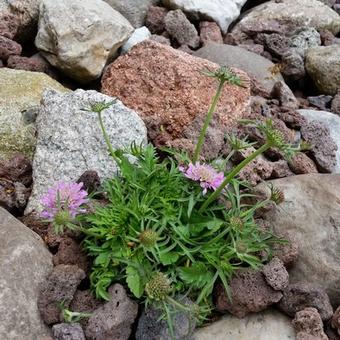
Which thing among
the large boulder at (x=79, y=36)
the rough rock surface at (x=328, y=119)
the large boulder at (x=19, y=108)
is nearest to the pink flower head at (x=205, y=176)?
the large boulder at (x=19, y=108)

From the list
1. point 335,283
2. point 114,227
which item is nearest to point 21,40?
point 114,227

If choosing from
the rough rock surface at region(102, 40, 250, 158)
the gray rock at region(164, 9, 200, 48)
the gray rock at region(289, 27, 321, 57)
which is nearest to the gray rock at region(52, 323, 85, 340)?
the rough rock surface at region(102, 40, 250, 158)

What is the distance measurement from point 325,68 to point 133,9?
5.88 feet

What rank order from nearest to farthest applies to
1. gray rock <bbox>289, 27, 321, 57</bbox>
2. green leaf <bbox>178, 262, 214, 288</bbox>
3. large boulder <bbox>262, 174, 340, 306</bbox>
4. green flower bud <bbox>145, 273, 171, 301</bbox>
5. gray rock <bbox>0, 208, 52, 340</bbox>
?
green flower bud <bbox>145, 273, 171, 301</bbox>
gray rock <bbox>0, 208, 52, 340</bbox>
green leaf <bbox>178, 262, 214, 288</bbox>
large boulder <bbox>262, 174, 340, 306</bbox>
gray rock <bbox>289, 27, 321, 57</bbox>

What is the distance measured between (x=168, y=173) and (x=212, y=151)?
572mm

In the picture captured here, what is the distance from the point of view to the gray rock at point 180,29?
5.27 metres

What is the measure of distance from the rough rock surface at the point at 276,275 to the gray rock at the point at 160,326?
1.36ft

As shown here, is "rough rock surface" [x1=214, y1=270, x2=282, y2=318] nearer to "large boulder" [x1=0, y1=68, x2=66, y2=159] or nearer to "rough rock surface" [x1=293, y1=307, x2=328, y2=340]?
"rough rock surface" [x1=293, y1=307, x2=328, y2=340]

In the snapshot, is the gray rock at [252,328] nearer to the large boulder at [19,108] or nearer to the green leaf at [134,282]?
the green leaf at [134,282]

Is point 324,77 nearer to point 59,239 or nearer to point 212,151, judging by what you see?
point 212,151

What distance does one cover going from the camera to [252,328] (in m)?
2.98

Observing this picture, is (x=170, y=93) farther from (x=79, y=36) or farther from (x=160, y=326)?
(x=160, y=326)

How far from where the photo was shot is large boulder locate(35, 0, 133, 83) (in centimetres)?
435

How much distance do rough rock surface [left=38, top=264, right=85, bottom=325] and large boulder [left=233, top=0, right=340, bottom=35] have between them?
3.50 metres
